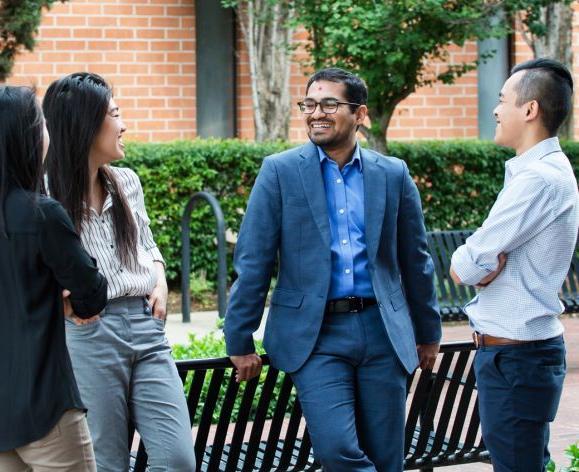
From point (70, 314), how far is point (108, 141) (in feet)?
2.32

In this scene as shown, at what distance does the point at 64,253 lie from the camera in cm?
382

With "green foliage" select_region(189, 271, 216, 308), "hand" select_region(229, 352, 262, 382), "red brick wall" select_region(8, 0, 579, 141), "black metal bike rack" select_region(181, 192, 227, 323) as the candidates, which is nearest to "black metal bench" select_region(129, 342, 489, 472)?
"hand" select_region(229, 352, 262, 382)

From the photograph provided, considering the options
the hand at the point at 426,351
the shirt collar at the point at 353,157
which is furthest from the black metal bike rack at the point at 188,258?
the shirt collar at the point at 353,157

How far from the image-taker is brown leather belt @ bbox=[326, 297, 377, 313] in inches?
190

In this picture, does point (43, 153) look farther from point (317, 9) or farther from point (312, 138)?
point (317, 9)

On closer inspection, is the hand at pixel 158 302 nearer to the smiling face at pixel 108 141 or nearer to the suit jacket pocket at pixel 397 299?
the smiling face at pixel 108 141

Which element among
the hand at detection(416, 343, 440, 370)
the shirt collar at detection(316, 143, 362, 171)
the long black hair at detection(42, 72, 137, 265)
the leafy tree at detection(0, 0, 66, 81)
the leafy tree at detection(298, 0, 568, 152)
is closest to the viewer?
the long black hair at detection(42, 72, 137, 265)

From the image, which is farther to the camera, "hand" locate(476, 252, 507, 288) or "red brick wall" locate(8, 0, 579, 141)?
"red brick wall" locate(8, 0, 579, 141)

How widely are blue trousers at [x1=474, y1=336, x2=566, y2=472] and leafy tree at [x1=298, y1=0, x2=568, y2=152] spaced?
649 centimetres

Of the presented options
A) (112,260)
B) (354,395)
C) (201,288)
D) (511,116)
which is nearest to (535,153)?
(511,116)

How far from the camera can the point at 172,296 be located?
1317cm

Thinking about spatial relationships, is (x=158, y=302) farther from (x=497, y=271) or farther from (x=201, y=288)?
(x=201, y=288)

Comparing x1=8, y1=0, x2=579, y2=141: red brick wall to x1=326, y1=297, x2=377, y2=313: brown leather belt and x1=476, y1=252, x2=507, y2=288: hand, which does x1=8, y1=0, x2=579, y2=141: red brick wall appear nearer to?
x1=326, y1=297, x2=377, y2=313: brown leather belt

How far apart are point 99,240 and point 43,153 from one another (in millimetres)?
752
